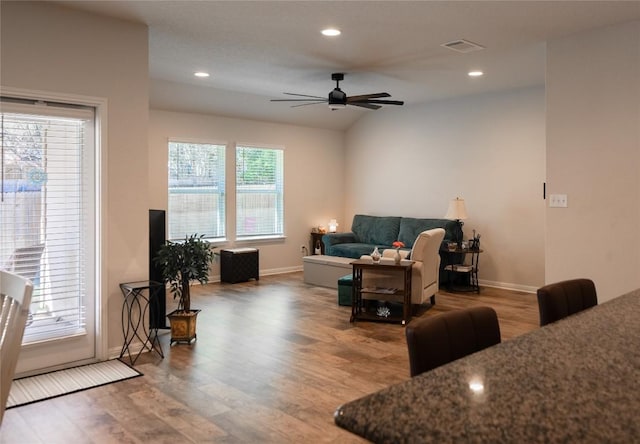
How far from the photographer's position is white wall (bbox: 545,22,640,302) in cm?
435

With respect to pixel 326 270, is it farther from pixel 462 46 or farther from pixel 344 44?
pixel 462 46

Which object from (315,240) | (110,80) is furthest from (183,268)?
(315,240)

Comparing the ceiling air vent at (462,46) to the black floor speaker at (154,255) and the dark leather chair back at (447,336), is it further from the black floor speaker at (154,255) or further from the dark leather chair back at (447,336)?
the dark leather chair back at (447,336)

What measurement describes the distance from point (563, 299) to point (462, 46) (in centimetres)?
365

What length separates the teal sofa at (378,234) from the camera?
775 cm

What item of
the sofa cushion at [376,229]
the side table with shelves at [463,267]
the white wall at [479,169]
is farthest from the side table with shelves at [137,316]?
the white wall at [479,169]


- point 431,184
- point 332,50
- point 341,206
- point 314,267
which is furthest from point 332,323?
point 341,206

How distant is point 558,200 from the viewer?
188 inches

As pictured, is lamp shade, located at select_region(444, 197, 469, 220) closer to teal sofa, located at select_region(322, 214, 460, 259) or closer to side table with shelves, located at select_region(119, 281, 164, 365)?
teal sofa, located at select_region(322, 214, 460, 259)

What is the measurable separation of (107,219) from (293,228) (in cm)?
495

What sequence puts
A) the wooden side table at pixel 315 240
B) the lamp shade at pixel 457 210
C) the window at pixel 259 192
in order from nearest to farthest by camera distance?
the lamp shade at pixel 457 210, the window at pixel 259 192, the wooden side table at pixel 315 240

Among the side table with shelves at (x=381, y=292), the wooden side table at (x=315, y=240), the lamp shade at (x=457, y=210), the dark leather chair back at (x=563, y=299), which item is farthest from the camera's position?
the wooden side table at (x=315, y=240)

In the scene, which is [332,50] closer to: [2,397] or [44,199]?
[44,199]

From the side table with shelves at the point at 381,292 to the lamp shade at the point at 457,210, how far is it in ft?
6.31
